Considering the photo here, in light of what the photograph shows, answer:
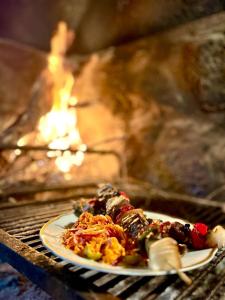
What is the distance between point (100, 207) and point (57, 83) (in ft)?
10.3

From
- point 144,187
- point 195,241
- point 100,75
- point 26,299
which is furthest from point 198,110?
point 26,299

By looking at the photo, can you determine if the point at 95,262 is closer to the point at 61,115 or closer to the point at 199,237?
the point at 199,237

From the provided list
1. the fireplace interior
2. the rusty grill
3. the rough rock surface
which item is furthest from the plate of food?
the rough rock surface

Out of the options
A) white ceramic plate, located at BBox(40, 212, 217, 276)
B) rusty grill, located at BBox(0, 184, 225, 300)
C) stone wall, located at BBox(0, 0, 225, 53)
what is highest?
stone wall, located at BBox(0, 0, 225, 53)

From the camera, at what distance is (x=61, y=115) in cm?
459

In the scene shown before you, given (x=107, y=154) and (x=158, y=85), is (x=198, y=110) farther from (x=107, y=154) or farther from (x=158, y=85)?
(x=107, y=154)

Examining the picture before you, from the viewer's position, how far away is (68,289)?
4.56 feet

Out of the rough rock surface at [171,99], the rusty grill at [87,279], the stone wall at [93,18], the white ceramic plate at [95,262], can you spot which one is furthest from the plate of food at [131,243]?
the stone wall at [93,18]

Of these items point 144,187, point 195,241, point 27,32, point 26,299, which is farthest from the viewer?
point 27,32

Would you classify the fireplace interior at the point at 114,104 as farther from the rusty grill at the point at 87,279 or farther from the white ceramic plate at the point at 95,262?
the white ceramic plate at the point at 95,262

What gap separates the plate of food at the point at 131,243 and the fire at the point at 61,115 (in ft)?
7.75

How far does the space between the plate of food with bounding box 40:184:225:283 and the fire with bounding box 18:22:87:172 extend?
7.75 ft

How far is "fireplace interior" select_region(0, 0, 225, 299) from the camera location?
361 cm

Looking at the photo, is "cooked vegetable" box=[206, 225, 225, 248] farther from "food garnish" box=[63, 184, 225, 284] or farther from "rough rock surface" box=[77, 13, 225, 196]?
"rough rock surface" box=[77, 13, 225, 196]
